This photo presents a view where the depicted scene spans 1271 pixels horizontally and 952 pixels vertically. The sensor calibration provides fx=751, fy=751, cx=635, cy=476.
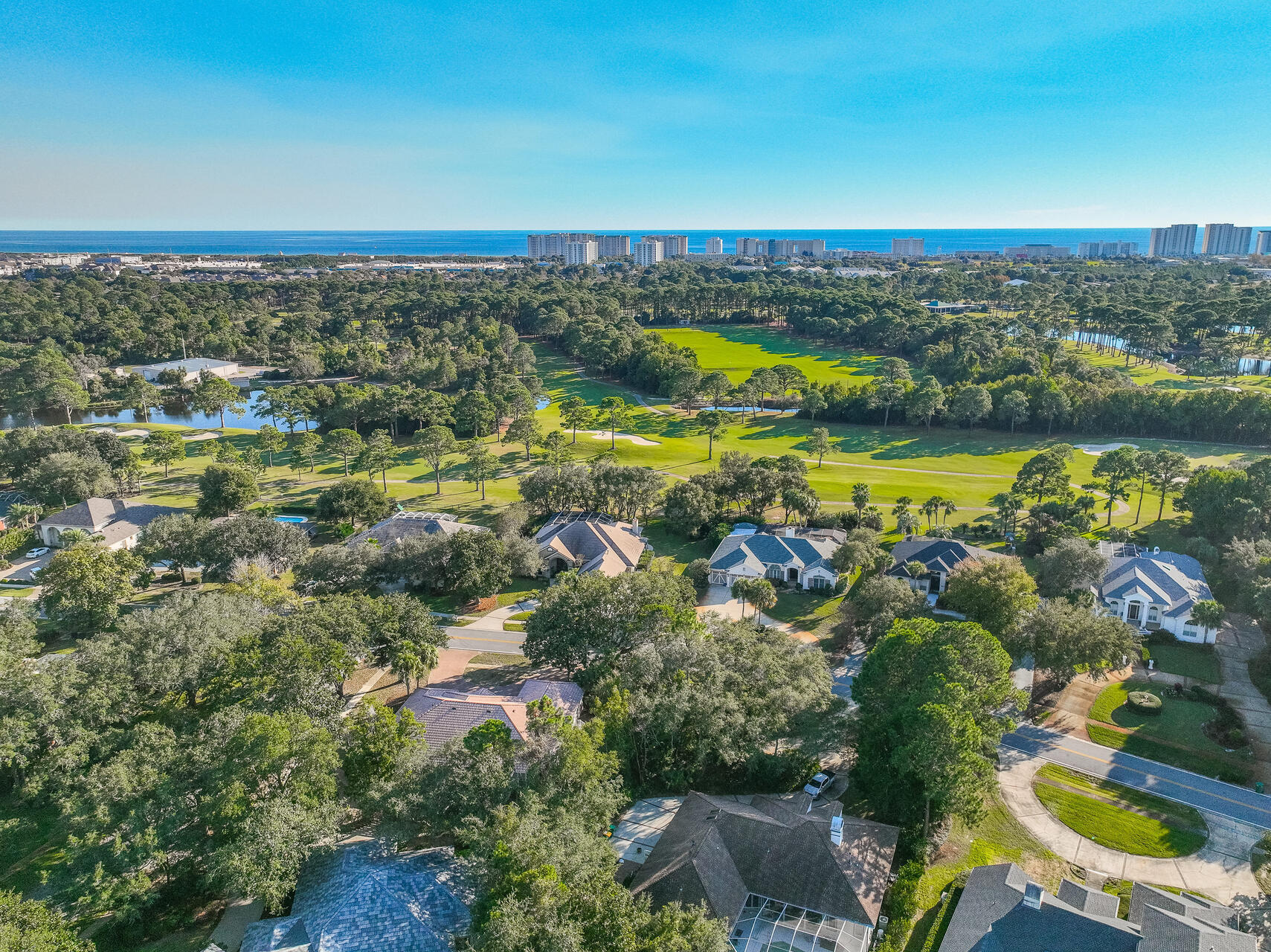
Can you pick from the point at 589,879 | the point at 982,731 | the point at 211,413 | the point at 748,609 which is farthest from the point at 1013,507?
the point at 211,413

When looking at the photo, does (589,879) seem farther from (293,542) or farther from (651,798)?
(293,542)

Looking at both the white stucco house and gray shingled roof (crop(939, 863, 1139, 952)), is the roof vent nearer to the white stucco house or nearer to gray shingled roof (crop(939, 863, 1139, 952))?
gray shingled roof (crop(939, 863, 1139, 952))

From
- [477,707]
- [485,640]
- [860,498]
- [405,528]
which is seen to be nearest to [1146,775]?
[860,498]

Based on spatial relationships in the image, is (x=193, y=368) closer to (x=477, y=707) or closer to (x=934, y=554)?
(x=477, y=707)

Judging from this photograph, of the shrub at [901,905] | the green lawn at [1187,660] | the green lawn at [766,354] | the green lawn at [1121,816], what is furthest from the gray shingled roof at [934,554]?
the green lawn at [766,354]

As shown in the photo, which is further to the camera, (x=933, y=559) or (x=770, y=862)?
(x=933, y=559)

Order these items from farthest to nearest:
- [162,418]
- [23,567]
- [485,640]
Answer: [162,418] < [23,567] < [485,640]

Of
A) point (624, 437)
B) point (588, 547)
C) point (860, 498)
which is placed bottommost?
point (588, 547)
